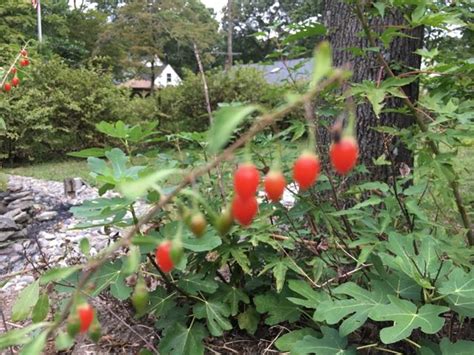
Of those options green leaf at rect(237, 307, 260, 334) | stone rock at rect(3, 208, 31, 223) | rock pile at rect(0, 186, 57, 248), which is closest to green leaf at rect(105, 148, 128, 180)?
green leaf at rect(237, 307, 260, 334)

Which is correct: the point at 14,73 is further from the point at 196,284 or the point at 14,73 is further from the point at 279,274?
the point at 279,274

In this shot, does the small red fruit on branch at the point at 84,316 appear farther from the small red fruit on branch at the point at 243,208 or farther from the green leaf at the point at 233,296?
the green leaf at the point at 233,296

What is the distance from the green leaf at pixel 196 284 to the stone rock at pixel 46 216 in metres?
4.22

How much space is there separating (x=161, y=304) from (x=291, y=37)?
3.83 feet

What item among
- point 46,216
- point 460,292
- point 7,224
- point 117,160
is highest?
point 117,160

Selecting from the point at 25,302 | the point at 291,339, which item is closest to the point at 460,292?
the point at 291,339

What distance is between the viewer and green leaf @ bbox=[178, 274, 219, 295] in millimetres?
1749

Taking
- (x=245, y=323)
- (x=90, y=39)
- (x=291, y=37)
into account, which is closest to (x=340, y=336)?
(x=245, y=323)

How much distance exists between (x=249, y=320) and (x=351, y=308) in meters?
0.56

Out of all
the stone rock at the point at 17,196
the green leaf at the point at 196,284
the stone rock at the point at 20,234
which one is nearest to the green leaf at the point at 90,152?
the green leaf at the point at 196,284

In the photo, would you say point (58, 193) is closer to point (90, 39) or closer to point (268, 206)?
point (268, 206)

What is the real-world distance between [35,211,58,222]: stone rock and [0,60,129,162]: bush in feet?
17.1

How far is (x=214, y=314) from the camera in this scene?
177 centimetres

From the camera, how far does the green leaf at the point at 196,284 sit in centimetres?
175
